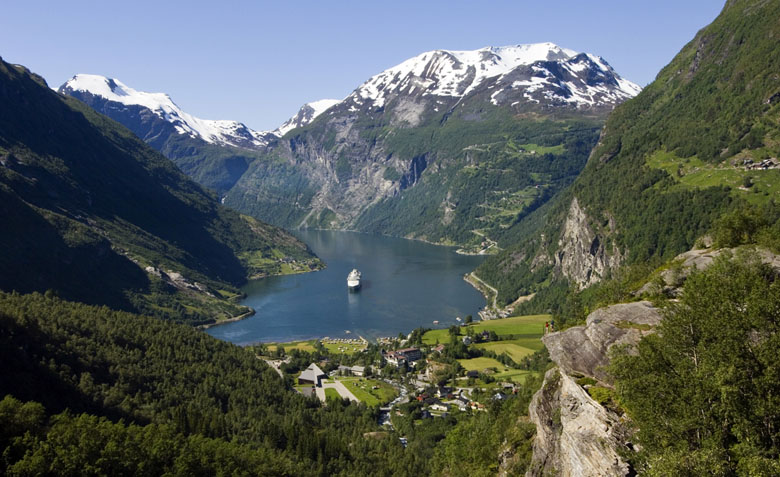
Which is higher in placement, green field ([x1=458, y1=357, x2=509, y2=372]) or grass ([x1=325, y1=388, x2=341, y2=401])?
green field ([x1=458, y1=357, x2=509, y2=372])

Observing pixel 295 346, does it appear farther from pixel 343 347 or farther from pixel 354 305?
pixel 354 305

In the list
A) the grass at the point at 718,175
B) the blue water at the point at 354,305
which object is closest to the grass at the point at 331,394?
the blue water at the point at 354,305

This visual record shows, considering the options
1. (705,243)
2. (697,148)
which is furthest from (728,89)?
(705,243)

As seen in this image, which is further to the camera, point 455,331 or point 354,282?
point 354,282

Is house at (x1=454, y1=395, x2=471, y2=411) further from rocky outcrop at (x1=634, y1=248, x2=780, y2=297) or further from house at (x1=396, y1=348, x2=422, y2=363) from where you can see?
rocky outcrop at (x1=634, y1=248, x2=780, y2=297)

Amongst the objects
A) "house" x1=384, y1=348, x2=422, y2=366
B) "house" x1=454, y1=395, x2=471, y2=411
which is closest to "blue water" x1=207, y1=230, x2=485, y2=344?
"house" x1=384, y1=348, x2=422, y2=366

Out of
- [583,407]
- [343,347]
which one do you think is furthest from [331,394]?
[583,407]

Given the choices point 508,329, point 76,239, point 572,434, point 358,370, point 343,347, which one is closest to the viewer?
point 572,434
